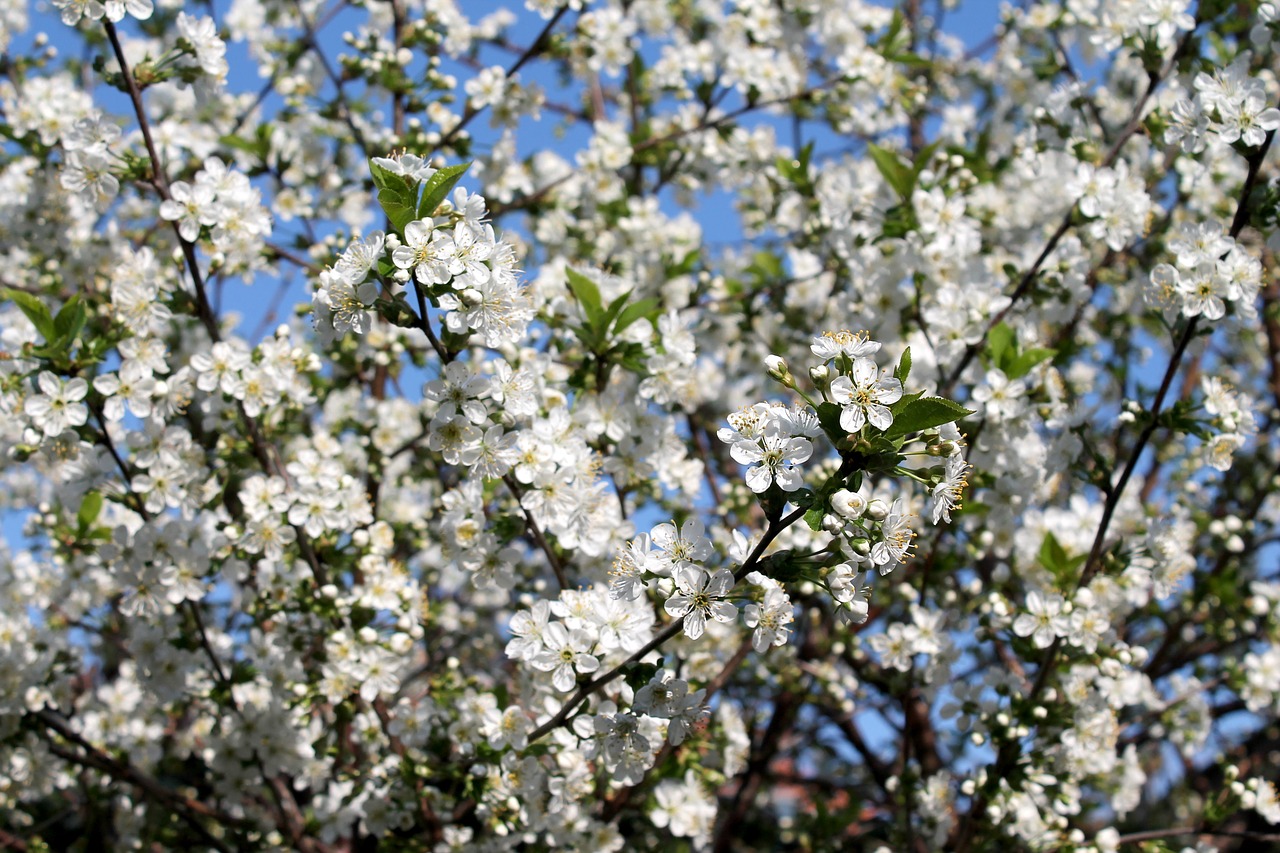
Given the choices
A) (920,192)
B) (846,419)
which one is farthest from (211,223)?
(920,192)

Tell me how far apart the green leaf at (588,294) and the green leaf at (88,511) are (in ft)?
6.76

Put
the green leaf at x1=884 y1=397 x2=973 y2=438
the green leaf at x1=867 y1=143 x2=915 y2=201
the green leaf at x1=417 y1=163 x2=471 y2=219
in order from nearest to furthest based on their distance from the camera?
the green leaf at x1=884 y1=397 x2=973 y2=438, the green leaf at x1=417 y1=163 x2=471 y2=219, the green leaf at x1=867 y1=143 x2=915 y2=201

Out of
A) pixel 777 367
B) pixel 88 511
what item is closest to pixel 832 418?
pixel 777 367

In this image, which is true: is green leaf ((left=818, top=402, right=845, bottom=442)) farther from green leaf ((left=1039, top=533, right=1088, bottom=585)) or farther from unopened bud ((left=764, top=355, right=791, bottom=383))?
green leaf ((left=1039, top=533, right=1088, bottom=585))

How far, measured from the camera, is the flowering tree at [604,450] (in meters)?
2.71

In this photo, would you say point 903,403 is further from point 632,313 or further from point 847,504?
point 632,313

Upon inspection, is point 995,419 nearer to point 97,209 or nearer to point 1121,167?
point 1121,167

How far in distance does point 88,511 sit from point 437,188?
2252mm

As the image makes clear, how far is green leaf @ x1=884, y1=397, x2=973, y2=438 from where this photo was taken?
83.4 inches

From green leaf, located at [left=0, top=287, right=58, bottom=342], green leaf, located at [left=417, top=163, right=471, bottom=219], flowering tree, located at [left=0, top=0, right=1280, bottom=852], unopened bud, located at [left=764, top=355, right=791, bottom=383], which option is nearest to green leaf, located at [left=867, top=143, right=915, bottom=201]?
flowering tree, located at [left=0, top=0, right=1280, bottom=852]

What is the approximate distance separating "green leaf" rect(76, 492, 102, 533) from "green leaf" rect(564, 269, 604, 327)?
6.76ft

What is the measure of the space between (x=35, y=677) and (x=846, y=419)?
140 inches

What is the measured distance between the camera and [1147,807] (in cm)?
676

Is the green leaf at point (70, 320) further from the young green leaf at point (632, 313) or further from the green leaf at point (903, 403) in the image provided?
the green leaf at point (903, 403)
